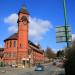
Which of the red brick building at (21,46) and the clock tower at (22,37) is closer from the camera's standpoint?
the red brick building at (21,46)

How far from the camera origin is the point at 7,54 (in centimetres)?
10981

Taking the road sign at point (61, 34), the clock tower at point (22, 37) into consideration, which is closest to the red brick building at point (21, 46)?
the clock tower at point (22, 37)

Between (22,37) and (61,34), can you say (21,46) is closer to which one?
→ (22,37)

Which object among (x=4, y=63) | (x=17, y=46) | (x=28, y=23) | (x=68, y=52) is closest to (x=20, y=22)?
(x=28, y=23)

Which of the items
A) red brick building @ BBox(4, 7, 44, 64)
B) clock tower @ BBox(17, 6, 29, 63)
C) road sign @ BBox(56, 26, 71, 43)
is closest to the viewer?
road sign @ BBox(56, 26, 71, 43)

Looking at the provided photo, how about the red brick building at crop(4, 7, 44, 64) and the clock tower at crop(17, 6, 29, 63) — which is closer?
the red brick building at crop(4, 7, 44, 64)

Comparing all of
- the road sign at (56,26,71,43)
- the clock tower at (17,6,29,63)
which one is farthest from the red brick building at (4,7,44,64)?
the road sign at (56,26,71,43)

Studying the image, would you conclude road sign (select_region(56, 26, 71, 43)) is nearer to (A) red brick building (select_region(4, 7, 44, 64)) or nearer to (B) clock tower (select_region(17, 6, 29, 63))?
(A) red brick building (select_region(4, 7, 44, 64))

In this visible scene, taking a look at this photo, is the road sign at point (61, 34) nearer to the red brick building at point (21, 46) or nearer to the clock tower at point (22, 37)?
the red brick building at point (21, 46)

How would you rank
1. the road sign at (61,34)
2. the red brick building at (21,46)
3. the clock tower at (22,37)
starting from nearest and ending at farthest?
the road sign at (61,34), the red brick building at (21,46), the clock tower at (22,37)

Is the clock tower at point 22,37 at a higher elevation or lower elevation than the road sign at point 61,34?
higher

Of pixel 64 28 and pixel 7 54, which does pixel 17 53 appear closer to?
pixel 7 54

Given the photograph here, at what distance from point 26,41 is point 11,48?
30.9 feet

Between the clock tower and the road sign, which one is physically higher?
the clock tower
